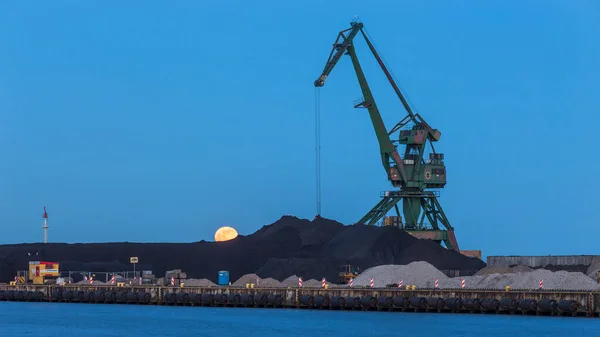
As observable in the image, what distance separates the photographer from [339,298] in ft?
275

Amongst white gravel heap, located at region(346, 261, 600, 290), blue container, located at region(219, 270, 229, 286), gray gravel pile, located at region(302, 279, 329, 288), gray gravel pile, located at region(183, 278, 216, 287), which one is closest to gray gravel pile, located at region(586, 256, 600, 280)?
white gravel heap, located at region(346, 261, 600, 290)

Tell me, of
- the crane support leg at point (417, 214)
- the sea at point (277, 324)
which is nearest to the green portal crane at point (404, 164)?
the crane support leg at point (417, 214)

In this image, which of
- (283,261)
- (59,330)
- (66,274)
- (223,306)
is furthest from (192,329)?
(66,274)

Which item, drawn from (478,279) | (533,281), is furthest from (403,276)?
(533,281)

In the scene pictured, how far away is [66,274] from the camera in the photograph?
374ft

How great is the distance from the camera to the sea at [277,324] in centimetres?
6938

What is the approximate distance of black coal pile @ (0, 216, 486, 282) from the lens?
108m

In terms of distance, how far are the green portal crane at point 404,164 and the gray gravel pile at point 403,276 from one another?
27242mm

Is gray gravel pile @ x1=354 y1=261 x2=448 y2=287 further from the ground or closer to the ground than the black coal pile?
closer to the ground

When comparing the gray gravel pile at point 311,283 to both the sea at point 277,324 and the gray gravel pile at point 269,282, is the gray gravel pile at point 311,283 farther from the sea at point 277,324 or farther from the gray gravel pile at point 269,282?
the sea at point 277,324

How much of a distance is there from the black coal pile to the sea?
20133mm

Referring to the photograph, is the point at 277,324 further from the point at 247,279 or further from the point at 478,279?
the point at 247,279

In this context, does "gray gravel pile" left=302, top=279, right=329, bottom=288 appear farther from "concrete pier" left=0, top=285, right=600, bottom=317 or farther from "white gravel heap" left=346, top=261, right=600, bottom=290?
"concrete pier" left=0, top=285, right=600, bottom=317

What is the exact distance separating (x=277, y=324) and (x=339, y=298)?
8768mm
